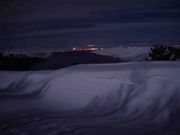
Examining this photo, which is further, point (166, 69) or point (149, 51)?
point (149, 51)

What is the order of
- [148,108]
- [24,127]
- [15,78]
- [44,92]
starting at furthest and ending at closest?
1. [15,78]
2. [44,92]
3. [148,108]
4. [24,127]

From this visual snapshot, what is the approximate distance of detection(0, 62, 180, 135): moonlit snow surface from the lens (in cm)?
347

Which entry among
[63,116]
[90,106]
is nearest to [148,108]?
[90,106]

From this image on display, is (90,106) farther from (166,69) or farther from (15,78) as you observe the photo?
(15,78)

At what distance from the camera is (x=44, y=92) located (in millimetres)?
5262

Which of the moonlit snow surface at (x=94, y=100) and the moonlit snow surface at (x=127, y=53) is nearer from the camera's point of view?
the moonlit snow surface at (x=94, y=100)

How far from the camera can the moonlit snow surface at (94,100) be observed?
347cm

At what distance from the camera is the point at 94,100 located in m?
4.72

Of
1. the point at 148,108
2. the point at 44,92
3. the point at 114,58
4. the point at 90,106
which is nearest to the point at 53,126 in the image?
the point at 90,106

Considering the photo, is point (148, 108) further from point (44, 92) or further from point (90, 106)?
point (44, 92)

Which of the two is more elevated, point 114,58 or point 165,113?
point 114,58

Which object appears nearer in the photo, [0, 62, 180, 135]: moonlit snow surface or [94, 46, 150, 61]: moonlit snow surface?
[0, 62, 180, 135]: moonlit snow surface

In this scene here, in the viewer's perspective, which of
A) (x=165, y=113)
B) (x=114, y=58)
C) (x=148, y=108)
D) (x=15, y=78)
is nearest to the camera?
(x=165, y=113)

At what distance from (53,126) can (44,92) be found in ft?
6.09
